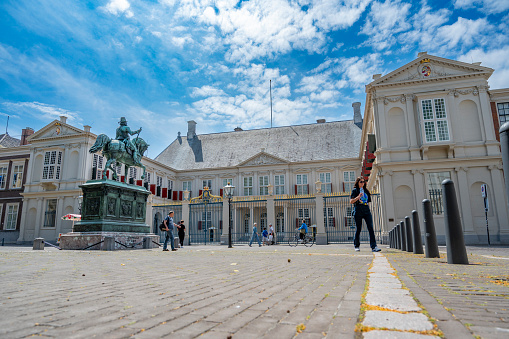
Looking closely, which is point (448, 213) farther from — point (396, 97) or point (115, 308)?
point (396, 97)

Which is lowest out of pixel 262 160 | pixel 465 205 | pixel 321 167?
pixel 465 205

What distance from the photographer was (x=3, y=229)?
33531mm

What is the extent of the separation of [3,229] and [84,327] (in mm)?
40472

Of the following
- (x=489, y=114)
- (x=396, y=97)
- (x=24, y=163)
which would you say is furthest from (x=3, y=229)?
(x=489, y=114)

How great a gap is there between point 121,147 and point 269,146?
29018mm

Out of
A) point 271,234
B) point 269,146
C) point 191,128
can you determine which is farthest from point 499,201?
point 191,128

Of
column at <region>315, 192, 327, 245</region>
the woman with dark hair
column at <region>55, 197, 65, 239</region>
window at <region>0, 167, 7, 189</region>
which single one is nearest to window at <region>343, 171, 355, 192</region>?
column at <region>315, 192, 327, 245</region>

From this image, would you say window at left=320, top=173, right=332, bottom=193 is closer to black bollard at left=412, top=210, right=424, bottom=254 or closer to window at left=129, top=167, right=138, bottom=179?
window at left=129, top=167, right=138, bottom=179

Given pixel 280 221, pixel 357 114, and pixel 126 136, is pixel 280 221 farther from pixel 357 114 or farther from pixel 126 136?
pixel 126 136

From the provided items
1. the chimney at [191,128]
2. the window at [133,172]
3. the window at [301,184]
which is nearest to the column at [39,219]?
the window at [133,172]

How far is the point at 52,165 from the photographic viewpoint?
32125mm

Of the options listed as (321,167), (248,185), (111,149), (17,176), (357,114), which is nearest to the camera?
(111,149)

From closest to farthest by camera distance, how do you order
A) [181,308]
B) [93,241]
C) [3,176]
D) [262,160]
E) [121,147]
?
1. [181,308]
2. [93,241]
3. [121,147]
4. [3,176]
5. [262,160]

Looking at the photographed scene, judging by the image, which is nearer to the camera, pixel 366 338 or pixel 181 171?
pixel 366 338
